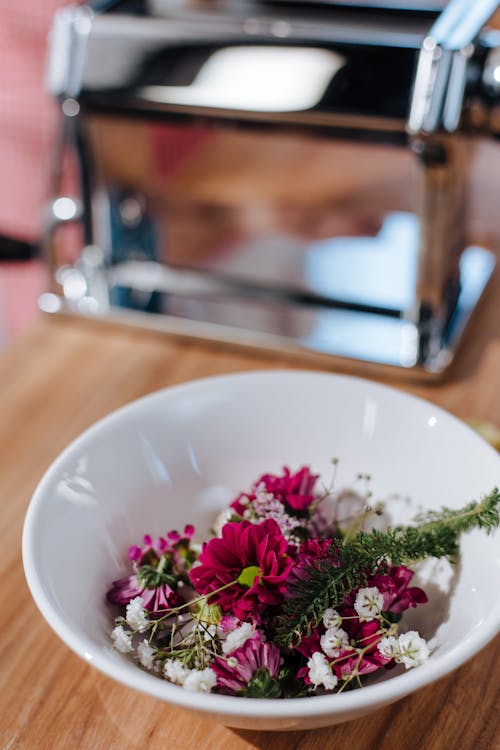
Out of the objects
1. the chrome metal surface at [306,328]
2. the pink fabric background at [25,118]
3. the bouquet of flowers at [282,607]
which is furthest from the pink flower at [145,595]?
the pink fabric background at [25,118]

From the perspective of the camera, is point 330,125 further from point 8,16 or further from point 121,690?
point 8,16

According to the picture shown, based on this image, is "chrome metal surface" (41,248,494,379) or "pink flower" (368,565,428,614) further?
"chrome metal surface" (41,248,494,379)

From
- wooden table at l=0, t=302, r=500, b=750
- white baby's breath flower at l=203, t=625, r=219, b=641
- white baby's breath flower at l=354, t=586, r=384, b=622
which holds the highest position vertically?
white baby's breath flower at l=354, t=586, r=384, b=622

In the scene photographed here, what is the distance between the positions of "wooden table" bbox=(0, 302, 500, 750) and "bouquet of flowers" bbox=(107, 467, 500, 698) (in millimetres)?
57

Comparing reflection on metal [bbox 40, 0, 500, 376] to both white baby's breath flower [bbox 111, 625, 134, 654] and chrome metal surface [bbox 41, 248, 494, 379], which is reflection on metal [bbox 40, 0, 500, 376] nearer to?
chrome metal surface [bbox 41, 248, 494, 379]

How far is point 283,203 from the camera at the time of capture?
111 cm

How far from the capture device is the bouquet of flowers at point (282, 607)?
1.46ft

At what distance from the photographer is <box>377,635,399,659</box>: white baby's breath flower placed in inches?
17.5

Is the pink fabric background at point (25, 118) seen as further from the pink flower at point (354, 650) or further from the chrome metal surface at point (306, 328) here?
the pink flower at point (354, 650)

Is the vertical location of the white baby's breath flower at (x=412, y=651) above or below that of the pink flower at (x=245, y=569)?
below

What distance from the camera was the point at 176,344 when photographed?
85 centimetres

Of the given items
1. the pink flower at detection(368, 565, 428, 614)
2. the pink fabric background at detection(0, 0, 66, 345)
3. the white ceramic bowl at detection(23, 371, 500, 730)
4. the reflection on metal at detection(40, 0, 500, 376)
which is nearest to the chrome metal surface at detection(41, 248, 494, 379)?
the reflection on metal at detection(40, 0, 500, 376)

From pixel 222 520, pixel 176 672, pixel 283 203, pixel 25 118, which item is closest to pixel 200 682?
pixel 176 672

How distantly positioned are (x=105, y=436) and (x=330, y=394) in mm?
157
